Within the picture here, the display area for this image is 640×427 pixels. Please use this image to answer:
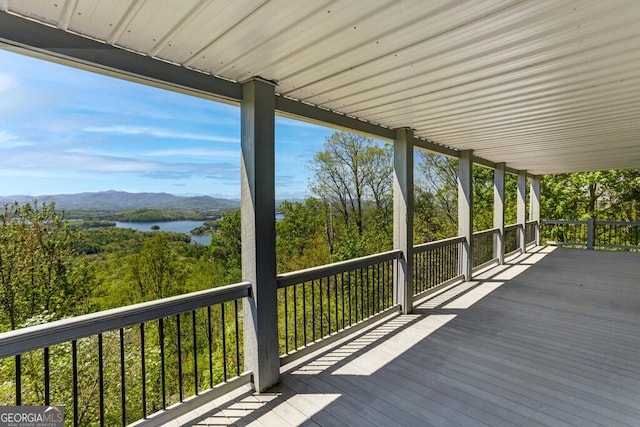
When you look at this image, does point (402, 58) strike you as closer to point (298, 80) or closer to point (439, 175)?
point (298, 80)

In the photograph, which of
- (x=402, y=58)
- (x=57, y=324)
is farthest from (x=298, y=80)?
(x=57, y=324)

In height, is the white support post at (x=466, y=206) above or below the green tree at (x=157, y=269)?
above

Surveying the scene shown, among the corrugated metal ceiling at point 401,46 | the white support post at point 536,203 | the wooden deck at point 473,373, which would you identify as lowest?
the wooden deck at point 473,373

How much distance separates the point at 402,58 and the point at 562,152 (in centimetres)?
553

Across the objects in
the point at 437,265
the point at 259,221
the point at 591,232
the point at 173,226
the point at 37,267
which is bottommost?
the point at 37,267

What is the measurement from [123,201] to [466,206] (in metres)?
14.5

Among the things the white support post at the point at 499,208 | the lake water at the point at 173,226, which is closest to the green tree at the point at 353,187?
the lake water at the point at 173,226

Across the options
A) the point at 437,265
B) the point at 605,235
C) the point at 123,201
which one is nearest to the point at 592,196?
the point at 605,235

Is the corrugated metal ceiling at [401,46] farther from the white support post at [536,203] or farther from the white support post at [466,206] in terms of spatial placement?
the white support post at [536,203]

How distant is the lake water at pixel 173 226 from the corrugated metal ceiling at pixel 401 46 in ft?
43.1

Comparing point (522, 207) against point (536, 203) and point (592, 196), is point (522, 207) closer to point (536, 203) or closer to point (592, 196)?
point (536, 203)

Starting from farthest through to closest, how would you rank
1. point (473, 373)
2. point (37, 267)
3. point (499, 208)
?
point (37, 267)
point (499, 208)
point (473, 373)

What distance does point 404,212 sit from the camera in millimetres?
4207

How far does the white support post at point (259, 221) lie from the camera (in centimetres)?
243
